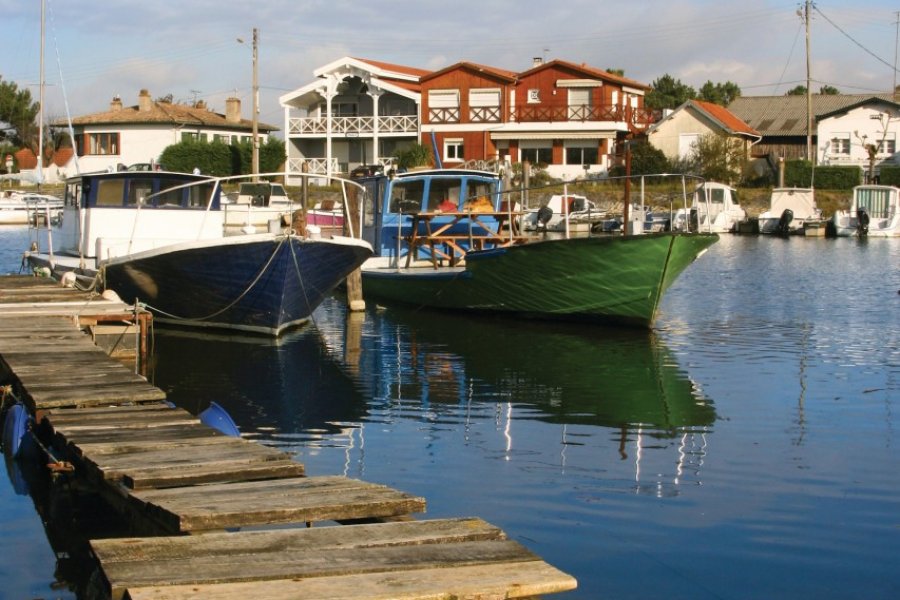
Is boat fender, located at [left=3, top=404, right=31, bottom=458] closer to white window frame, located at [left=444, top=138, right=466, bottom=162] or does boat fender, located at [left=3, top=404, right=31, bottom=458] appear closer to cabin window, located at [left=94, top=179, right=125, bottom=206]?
cabin window, located at [left=94, top=179, right=125, bottom=206]

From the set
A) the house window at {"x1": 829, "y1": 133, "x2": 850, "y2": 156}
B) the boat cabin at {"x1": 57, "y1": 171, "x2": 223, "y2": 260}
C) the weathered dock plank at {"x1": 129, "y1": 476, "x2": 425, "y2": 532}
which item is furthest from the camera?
the house window at {"x1": 829, "y1": 133, "x2": 850, "y2": 156}

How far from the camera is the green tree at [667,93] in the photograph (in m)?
99.9

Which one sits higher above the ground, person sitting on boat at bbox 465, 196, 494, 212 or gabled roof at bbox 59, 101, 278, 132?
gabled roof at bbox 59, 101, 278, 132

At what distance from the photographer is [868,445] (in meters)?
11.9

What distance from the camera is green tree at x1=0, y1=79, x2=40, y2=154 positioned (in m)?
89.6

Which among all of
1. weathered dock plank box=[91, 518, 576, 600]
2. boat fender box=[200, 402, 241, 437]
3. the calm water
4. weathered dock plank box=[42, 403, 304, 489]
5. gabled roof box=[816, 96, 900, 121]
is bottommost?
the calm water

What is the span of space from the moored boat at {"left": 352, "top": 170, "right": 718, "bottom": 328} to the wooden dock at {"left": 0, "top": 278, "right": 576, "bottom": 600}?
36.5ft

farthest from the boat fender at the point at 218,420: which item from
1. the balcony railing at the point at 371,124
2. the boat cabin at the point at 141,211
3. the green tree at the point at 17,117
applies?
the green tree at the point at 17,117

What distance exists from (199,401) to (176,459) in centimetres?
622

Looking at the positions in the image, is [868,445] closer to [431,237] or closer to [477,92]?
[431,237]

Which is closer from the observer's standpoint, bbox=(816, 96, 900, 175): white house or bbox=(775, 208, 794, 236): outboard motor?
bbox=(775, 208, 794, 236): outboard motor

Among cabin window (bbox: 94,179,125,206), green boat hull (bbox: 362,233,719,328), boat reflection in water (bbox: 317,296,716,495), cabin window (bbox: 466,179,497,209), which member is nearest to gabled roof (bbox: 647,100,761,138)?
cabin window (bbox: 466,179,497,209)

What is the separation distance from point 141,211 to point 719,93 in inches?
3585

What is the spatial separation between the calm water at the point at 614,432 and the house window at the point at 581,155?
3640 centimetres
